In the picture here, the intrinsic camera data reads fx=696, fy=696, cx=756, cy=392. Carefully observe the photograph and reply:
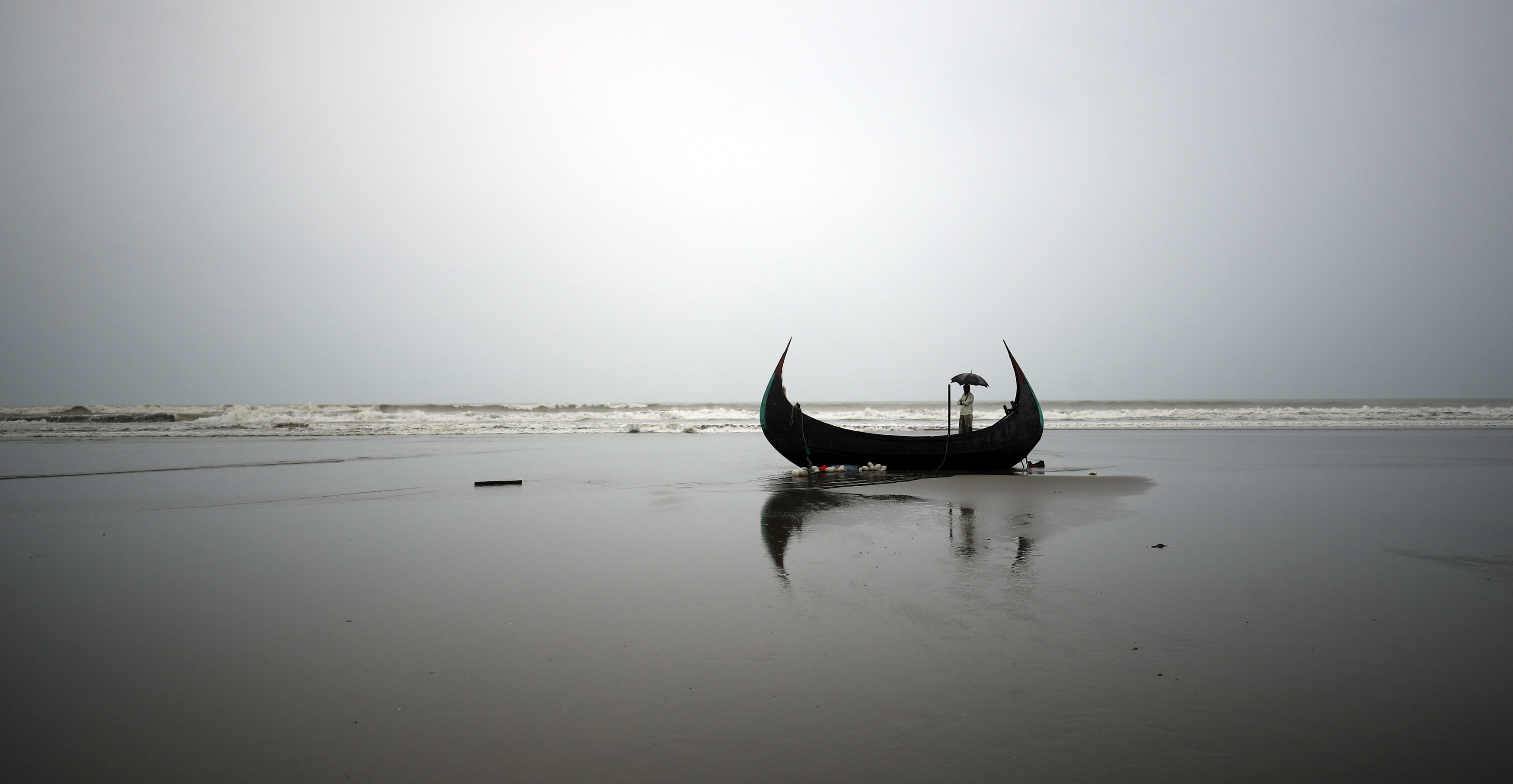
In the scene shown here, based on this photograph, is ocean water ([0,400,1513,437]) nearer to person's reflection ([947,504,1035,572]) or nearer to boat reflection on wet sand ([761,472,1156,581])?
boat reflection on wet sand ([761,472,1156,581])

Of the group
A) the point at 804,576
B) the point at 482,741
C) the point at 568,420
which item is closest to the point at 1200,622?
the point at 804,576

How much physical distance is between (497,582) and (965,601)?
336 cm

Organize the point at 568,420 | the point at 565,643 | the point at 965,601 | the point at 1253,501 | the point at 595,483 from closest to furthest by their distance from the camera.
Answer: the point at 565,643 < the point at 965,601 < the point at 1253,501 < the point at 595,483 < the point at 568,420

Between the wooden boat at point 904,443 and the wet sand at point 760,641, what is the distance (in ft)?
14.2

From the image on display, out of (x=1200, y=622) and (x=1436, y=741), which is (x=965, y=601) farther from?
(x=1436, y=741)

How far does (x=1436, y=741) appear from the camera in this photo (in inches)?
106

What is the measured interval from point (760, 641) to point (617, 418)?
35.1m

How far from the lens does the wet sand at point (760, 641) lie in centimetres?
262

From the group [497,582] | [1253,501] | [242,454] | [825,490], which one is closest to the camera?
[497,582]

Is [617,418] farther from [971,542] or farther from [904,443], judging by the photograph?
[971,542]

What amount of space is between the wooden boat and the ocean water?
12.9 metres

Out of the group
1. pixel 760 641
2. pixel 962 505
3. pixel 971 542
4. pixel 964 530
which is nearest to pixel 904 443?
pixel 962 505

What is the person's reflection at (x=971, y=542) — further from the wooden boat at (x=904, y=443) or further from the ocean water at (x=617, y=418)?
the ocean water at (x=617, y=418)

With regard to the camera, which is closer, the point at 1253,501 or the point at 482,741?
the point at 482,741
